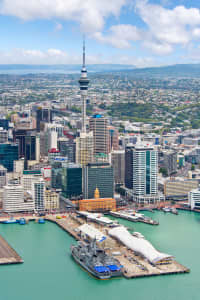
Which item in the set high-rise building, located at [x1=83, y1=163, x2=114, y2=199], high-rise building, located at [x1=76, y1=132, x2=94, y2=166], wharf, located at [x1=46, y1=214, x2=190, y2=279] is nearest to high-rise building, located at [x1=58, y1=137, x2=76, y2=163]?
high-rise building, located at [x1=76, y1=132, x2=94, y2=166]

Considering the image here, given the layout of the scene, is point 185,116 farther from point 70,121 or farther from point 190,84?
point 190,84

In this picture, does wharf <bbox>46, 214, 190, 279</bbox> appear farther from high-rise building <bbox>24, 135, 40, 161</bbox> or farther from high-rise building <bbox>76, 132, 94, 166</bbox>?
high-rise building <bbox>24, 135, 40, 161</bbox>

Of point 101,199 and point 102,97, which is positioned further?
point 102,97

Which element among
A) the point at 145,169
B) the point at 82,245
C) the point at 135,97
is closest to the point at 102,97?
the point at 135,97

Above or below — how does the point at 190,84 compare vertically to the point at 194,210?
above

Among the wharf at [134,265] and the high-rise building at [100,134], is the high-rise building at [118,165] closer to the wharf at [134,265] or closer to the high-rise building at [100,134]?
the high-rise building at [100,134]

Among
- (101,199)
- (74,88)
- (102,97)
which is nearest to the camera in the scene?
(101,199)
